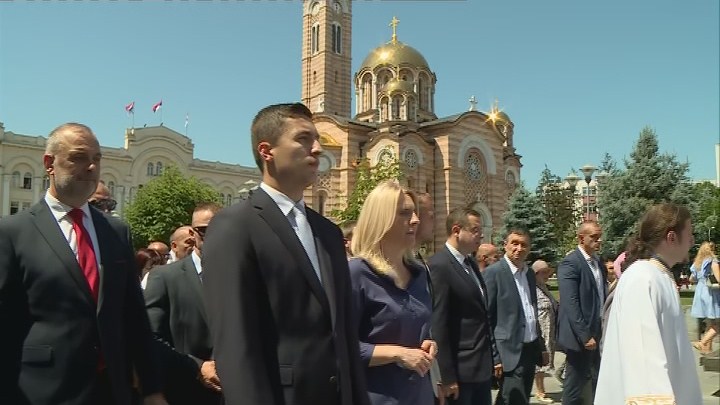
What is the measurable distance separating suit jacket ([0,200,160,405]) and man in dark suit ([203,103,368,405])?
26.2 inches

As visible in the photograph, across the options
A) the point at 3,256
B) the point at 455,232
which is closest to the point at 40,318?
the point at 3,256

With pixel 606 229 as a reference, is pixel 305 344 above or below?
below

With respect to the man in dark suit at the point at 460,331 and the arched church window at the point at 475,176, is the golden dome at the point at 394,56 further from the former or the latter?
the man in dark suit at the point at 460,331

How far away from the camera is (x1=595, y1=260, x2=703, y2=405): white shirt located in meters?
2.99

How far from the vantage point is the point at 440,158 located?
5103cm

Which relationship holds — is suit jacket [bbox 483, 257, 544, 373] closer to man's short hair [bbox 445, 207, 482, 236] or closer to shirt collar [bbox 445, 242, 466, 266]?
man's short hair [bbox 445, 207, 482, 236]

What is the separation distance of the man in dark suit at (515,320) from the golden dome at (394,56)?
5220 centimetres

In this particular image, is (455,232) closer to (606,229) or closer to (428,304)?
(428,304)

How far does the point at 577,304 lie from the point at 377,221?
3.83 metres

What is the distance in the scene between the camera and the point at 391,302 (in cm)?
376

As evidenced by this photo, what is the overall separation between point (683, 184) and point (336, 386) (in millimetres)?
33954

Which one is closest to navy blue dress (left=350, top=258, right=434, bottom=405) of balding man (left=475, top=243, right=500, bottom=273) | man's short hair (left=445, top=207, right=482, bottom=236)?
man's short hair (left=445, top=207, right=482, bottom=236)

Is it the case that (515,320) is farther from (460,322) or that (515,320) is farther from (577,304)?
(460,322)

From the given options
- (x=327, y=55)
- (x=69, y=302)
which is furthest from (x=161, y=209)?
(x=69, y=302)
